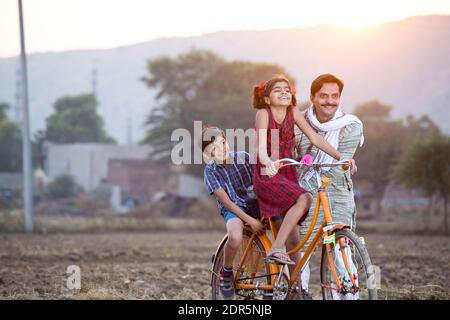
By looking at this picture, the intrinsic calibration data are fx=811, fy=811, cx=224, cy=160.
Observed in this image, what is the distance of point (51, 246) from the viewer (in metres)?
15.8

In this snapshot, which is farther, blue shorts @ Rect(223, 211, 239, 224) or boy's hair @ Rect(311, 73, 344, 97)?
boy's hair @ Rect(311, 73, 344, 97)

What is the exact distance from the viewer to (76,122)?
67.4 m

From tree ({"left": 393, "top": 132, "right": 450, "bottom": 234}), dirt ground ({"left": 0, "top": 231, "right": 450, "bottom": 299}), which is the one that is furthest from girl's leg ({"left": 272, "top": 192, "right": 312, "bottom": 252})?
tree ({"left": 393, "top": 132, "right": 450, "bottom": 234})

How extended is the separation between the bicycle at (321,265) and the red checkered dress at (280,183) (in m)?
0.14

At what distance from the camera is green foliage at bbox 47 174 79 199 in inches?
1769

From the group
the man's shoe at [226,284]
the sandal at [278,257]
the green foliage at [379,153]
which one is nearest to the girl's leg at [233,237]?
the man's shoe at [226,284]

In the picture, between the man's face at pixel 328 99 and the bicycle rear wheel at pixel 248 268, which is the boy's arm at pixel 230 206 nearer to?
the bicycle rear wheel at pixel 248 268

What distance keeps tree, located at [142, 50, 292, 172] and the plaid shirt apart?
35.2 m

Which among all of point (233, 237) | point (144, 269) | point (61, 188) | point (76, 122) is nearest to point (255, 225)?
point (233, 237)

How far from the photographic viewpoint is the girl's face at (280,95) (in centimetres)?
540

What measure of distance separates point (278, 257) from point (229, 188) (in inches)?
27.7

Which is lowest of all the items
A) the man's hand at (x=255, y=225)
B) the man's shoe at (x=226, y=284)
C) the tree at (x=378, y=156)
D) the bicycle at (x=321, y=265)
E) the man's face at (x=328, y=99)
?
the tree at (x=378, y=156)

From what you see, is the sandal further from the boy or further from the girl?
the boy

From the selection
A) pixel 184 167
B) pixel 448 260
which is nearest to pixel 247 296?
pixel 448 260
